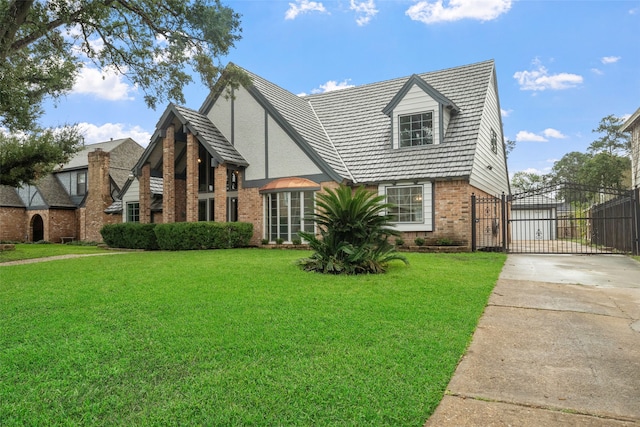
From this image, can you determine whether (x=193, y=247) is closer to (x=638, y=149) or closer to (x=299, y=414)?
(x=299, y=414)

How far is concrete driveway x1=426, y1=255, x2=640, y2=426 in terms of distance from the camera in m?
2.49

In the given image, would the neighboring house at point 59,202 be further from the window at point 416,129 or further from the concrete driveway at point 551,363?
the concrete driveway at point 551,363

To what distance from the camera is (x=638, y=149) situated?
16.5 m

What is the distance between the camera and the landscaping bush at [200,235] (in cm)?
1438

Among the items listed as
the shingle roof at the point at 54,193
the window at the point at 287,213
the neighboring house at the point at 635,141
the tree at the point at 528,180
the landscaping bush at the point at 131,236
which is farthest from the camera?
the tree at the point at 528,180

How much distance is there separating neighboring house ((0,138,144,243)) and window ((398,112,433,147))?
20156 millimetres

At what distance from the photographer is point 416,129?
1516 cm

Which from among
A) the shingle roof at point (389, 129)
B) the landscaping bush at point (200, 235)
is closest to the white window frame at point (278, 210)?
the landscaping bush at point (200, 235)

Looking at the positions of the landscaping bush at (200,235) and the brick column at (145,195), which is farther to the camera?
the brick column at (145,195)

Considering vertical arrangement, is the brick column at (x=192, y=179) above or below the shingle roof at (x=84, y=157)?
below

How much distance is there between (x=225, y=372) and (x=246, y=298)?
7.94 ft

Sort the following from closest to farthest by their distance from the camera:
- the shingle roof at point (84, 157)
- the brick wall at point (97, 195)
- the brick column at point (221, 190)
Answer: the brick column at point (221, 190), the brick wall at point (97, 195), the shingle roof at point (84, 157)

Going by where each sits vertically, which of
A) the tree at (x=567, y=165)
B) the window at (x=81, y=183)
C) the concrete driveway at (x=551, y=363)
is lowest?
the concrete driveway at (x=551, y=363)

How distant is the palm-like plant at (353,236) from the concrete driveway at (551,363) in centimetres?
251
